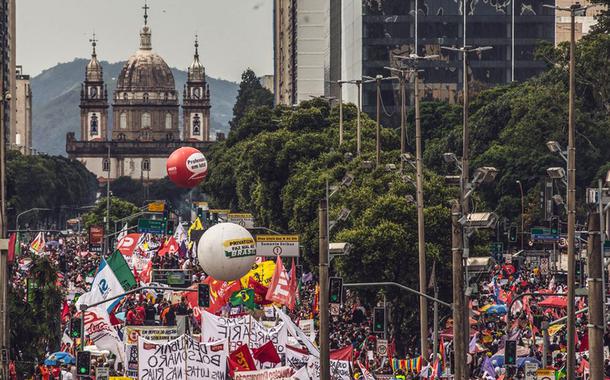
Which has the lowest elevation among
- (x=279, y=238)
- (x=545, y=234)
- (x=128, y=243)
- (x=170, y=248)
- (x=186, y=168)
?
(x=170, y=248)

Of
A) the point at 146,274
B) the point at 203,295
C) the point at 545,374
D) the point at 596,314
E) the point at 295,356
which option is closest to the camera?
the point at 596,314

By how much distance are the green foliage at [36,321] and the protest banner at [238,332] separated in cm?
880

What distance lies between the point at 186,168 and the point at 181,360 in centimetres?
2588

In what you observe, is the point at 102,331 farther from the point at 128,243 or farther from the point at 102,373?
the point at 128,243

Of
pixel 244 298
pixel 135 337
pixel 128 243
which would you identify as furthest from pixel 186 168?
pixel 135 337

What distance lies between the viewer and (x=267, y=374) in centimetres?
3384

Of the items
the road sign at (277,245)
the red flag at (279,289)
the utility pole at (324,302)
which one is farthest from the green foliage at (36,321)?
the utility pole at (324,302)

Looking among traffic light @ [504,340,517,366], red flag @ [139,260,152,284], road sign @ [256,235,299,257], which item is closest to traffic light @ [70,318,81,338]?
traffic light @ [504,340,517,366]

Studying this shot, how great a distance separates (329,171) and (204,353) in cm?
4611

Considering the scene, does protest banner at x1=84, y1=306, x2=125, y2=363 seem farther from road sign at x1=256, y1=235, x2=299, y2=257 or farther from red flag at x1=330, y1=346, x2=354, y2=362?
road sign at x1=256, y1=235, x2=299, y2=257

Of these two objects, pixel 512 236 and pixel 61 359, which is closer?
pixel 61 359

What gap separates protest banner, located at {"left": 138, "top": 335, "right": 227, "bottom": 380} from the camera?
34781mm

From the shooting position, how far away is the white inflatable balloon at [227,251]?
40.7 meters

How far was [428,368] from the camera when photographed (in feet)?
132
